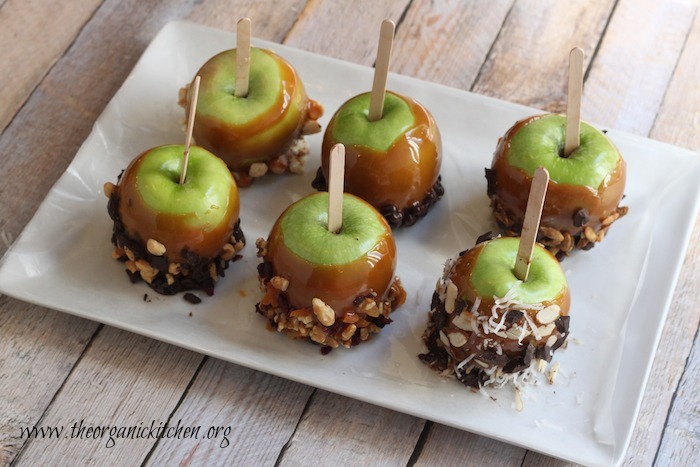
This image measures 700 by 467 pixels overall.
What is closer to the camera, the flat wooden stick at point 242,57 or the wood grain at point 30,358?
the wood grain at point 30,358

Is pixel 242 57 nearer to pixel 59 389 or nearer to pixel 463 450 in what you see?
pixel 59 389

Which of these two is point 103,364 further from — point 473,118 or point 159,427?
point 473,118

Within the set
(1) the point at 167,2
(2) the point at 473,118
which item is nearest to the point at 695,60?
(2) the point at 473,118

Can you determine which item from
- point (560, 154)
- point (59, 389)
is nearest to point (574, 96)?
point (560, 154)

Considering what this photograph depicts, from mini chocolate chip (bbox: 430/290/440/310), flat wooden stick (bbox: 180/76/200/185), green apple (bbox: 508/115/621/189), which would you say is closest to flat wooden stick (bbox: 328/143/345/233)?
mini chocolate chip (bbox: 430/290/440/310)

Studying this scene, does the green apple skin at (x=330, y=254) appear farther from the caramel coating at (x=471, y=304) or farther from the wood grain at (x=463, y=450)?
the wood grain at (x=463, y=450)

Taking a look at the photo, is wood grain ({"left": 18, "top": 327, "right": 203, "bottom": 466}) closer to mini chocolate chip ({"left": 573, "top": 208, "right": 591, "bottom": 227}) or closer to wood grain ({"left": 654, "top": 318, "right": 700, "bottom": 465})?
mini chocolate chip ({"left": 573, "top": 208, "right": 591, "bottom": 227})

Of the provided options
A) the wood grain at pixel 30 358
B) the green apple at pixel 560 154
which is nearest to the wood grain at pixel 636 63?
the green apple at pixel 560 154
